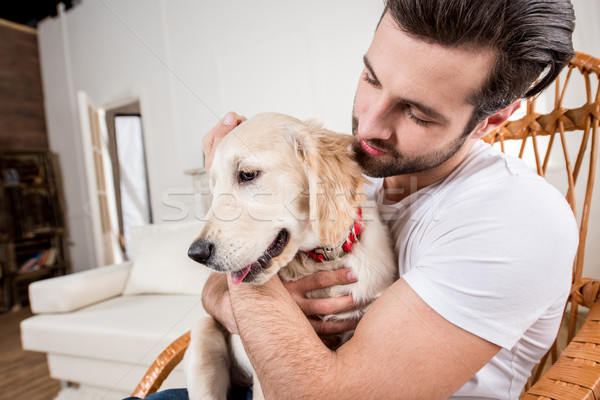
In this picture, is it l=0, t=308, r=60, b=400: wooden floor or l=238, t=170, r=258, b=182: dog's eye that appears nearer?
l=238, t=170, r=258, b=182: dog's eye

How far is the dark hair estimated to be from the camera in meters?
0.45

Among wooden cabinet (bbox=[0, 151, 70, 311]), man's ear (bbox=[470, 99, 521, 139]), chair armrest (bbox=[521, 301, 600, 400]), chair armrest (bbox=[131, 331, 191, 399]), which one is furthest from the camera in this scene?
wooden cabinet (bbox=[0, 151, 70, 311])

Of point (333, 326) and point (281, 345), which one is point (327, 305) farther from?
point (281, 345)

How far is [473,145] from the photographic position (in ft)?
2.09

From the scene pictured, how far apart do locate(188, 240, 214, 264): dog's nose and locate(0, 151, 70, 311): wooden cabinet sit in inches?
42.3

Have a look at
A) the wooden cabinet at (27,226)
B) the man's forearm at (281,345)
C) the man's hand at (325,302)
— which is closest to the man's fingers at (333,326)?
the man's hand at (325,302)

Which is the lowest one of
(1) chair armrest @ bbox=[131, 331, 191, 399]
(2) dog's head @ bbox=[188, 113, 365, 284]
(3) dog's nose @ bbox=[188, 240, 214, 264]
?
(1) chair armrest @ bbox=[131, 331, 191, 399]

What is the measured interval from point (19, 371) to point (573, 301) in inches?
60.9

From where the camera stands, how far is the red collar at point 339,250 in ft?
1.96

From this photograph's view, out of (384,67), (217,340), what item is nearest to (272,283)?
(217,340)

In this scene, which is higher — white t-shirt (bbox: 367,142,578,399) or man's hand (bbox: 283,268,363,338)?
white t-shirt (bbox: 367,142,578,399)

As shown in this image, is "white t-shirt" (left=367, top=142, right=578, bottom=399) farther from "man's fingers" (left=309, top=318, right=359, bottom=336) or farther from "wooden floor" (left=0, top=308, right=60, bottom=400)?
"wooden floor" (left=0, top=308, right=60, bottom=400)

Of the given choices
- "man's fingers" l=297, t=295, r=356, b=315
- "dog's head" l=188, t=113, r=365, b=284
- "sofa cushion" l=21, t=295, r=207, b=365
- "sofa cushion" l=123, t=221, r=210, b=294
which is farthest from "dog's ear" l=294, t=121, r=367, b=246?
"sofa cushion" l=21, t=295, r=207, b=365

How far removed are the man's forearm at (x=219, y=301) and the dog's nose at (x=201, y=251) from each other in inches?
6.7
